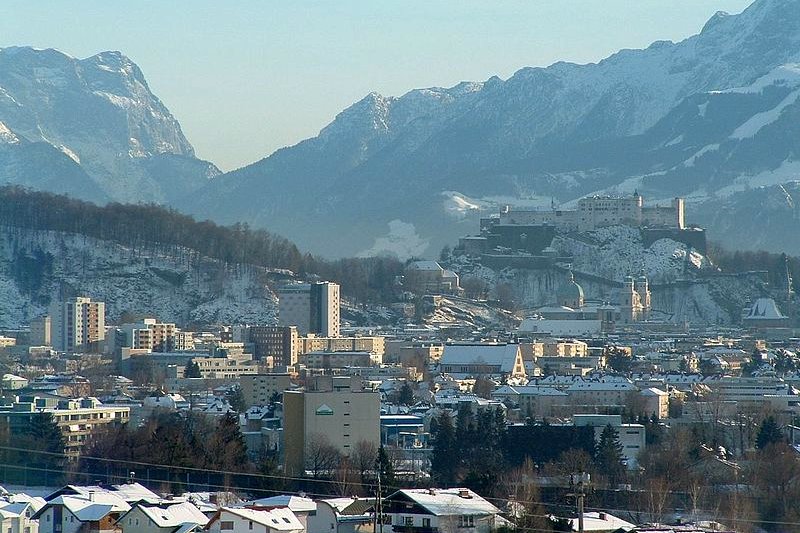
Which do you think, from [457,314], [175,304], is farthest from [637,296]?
[175,304]

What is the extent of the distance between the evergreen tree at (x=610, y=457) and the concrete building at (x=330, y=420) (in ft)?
18.0

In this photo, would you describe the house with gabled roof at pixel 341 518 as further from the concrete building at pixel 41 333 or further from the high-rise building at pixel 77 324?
the concrete building at pixel 41 333

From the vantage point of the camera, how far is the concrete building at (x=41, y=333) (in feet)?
368

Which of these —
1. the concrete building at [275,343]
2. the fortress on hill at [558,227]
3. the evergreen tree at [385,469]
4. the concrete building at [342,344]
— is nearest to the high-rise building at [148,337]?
the concrete building at [275,343]

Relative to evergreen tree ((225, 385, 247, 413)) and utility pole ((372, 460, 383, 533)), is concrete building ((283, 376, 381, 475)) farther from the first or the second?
utility pole ((372, 460, 383, 533))

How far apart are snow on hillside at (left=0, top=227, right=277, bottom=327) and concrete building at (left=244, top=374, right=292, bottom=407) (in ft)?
127

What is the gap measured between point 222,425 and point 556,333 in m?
70.0

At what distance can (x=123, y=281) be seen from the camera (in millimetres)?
126625

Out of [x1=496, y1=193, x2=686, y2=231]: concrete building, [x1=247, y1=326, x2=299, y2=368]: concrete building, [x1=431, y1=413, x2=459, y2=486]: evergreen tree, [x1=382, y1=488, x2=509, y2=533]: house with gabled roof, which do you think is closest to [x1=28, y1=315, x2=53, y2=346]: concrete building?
[x1=247, y1=326, x2=299, y2=368]: concrete building

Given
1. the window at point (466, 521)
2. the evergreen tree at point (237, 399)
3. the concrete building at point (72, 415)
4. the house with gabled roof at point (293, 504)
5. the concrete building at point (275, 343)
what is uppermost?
the concrete building at point (275, 343)

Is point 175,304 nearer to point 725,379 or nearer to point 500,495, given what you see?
point 725,379

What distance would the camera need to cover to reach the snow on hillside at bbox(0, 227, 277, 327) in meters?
125

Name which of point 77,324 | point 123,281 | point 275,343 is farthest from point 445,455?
point 123,281

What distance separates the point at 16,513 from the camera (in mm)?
41750
